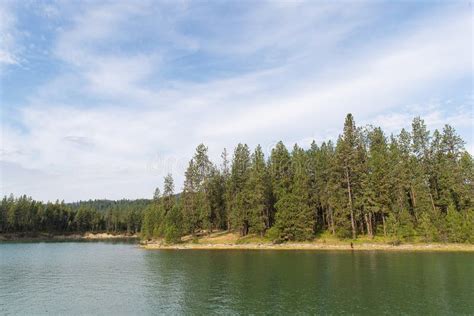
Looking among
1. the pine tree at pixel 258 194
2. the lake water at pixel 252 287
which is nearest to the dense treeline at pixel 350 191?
the pine tree at pixel 258 194

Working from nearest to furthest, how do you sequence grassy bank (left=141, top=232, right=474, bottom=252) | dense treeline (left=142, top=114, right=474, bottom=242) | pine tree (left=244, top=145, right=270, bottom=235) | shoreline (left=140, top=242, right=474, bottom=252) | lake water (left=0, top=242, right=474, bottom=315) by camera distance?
lake water (left=0, top=242, right=474, bottom=315), shoreline (left=140, top=242, right=474, bottom=252), grassy bank (left=141, top=232, right=474, bottom=252), dense treeline (left=142, top=114, right=474, bottom=242), pine tree (left=244, top=145, right=270, bottom=235)

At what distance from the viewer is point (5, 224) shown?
179500 millimetres

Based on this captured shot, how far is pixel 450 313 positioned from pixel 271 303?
1574 cm

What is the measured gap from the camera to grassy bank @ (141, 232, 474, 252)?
77750 mm

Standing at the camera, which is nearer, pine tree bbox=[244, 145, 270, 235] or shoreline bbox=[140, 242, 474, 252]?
shoreline bbox=[140, 242, 474, 252]

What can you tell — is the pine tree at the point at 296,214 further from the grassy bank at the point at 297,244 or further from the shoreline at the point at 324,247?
the shoreline at the point at 324,247

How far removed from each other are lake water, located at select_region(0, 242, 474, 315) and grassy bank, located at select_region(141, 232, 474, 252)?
15.4m

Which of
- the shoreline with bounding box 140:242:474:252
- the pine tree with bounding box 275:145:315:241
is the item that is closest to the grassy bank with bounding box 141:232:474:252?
the shoreline with bounding box 140:242:474:252

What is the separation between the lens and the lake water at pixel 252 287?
33.0m

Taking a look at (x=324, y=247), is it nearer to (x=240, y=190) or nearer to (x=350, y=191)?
(x=350, y=191)

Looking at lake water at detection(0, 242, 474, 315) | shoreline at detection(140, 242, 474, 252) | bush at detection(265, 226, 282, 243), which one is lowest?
lake water at detection(0, 242, 474, 315)

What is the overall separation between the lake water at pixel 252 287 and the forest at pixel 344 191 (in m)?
23.6

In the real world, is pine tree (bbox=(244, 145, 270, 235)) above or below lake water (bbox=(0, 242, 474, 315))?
above

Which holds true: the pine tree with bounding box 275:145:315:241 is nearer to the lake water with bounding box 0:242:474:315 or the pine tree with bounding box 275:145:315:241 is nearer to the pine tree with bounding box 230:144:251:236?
the pine tree with bounding box 230:144:251:236
